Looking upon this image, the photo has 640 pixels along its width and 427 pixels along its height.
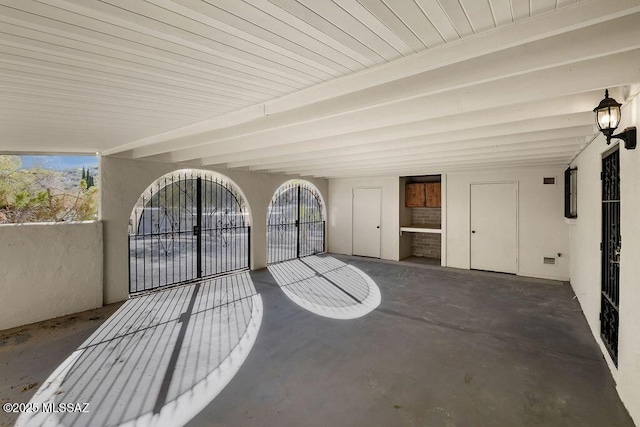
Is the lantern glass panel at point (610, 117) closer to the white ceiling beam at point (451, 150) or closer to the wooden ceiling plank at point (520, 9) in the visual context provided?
the wooden ceiling plank at point (520, 9)

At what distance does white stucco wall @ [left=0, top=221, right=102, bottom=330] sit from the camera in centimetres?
398

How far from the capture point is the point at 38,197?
5.50 metres

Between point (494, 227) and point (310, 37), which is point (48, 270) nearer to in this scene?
point (310, 37)

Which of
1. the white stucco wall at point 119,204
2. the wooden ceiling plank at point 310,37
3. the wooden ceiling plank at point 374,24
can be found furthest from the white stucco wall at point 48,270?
the wooden ceiling plank at point 374,24

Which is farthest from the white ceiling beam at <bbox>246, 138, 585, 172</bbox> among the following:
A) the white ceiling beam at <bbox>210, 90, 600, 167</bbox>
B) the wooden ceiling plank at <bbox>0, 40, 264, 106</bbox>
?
the wooden ceiling plank at <bbox>0, 40, 264, 106</bbox>

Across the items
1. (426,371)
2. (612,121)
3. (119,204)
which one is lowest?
(426,371)

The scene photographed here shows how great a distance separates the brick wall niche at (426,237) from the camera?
916cm

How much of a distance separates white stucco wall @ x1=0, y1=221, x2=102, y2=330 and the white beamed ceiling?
1.56 m

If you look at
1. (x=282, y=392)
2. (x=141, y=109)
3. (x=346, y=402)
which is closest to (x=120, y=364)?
(x=282, y=392)

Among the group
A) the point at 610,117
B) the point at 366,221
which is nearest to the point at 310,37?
the point at 610,117

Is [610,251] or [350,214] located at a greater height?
[350,214]

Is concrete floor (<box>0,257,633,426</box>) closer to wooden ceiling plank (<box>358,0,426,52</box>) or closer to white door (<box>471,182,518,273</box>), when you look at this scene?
white door (<box>471,182,518,273</box>)

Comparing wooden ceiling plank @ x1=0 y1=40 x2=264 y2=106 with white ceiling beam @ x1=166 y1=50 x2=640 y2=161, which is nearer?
wooden ceiling plank @ x1=0 y1=40 x2=264 y2=106

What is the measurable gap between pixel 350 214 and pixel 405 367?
6753 mm
